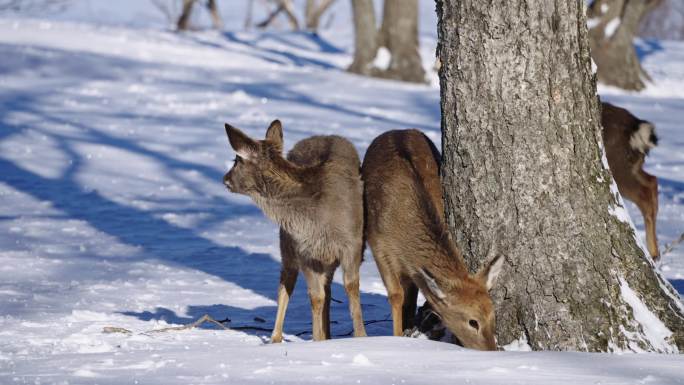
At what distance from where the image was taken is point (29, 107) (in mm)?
16250

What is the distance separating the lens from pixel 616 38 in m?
20.3

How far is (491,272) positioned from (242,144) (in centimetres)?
172

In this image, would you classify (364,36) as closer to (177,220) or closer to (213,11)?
(177,220)

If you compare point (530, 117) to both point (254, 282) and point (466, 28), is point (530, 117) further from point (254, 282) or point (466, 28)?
point (254, 282)

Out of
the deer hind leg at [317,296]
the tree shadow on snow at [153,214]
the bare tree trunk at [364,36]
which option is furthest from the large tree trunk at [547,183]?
the bare tree trunk at [364,36]

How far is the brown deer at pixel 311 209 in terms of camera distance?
5.96 metres

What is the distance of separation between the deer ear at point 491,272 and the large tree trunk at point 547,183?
11 centimetres

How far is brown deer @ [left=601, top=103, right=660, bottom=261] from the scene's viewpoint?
8.74 m

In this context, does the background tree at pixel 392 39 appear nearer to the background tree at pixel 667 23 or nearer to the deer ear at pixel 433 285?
the deer ear at pixel 433 285

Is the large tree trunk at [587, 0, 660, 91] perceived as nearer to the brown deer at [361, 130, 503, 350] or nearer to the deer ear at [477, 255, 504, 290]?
the brown deer at [361, 130, 503, 350]

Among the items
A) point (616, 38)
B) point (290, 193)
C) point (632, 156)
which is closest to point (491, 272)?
point (290, 193)

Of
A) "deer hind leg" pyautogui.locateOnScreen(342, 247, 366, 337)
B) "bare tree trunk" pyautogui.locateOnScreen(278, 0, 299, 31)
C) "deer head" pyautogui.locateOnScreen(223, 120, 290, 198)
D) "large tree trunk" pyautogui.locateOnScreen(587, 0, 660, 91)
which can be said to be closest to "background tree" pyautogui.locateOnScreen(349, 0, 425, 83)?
"large tree trunk" pyautogui.locateOnScreen(587, 0, 660, 91)

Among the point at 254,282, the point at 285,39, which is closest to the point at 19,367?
the point at 254,282

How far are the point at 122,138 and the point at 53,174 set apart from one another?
1.88 meters
